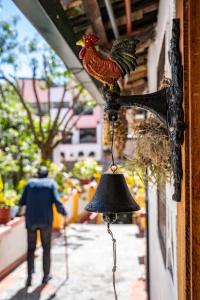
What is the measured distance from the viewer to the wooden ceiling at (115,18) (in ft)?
11.0

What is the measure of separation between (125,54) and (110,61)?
0.06 meters

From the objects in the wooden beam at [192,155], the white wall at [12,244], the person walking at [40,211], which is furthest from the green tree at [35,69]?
the wooden beam at [192,155]

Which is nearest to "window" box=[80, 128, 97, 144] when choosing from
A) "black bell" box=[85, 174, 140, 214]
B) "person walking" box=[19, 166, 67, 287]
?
"person walking" box=[19, 166, 67, 287]

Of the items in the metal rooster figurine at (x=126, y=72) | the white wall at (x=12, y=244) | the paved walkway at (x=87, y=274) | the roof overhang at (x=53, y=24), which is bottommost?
the paved walkway at (x=87, y=274)

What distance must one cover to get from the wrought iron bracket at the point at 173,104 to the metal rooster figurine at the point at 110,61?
7 centimetres

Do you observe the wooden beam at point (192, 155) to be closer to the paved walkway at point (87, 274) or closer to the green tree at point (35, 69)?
the paved walkway at point (87, 274)

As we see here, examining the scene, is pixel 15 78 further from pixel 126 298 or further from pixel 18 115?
pixel 126 298

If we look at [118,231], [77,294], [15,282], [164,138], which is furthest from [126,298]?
[118,231]

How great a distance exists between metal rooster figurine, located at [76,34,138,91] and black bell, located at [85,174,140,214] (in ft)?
1.33

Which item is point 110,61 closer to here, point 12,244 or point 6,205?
point 6,205

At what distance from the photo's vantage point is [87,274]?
674cm

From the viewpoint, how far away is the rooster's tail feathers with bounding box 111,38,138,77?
5.66 feet

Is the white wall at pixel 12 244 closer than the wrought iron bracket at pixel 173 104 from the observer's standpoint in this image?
No

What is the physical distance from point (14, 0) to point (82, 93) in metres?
10.5
